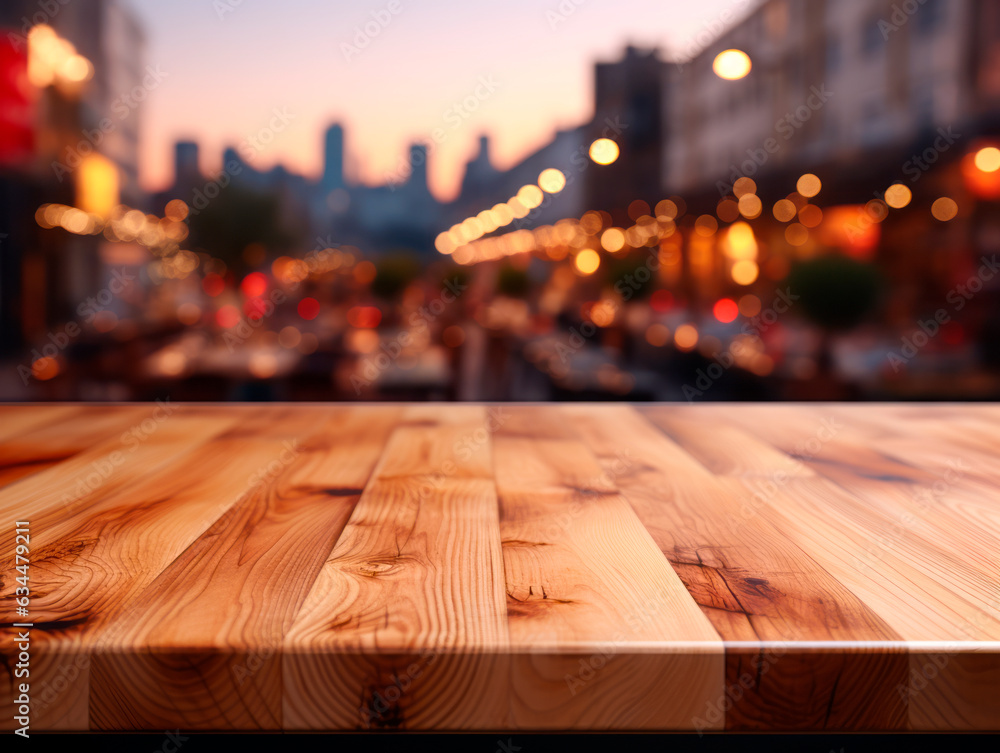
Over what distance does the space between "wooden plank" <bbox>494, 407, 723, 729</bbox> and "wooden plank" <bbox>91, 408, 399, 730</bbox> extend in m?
0.14

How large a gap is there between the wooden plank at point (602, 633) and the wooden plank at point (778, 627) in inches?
0.6

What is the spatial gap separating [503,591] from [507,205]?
20.7 ft

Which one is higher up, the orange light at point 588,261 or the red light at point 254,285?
the orange light at point 588,261

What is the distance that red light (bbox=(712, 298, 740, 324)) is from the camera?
10.1 m

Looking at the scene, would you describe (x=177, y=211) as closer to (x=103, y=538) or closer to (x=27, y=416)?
(x=27, y=416)

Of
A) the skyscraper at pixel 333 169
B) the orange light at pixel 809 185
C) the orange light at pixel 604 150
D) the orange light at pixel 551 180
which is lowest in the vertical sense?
the orange light at pixel 604 150

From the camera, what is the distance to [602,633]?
18.8 inches

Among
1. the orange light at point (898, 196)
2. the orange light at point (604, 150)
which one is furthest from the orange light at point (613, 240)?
the orange light at point (604, 150)

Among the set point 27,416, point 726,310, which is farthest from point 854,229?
point 27,416

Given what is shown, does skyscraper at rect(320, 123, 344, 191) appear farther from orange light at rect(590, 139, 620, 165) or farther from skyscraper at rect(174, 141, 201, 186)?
orange light at rect(590, 139, 620, 165)

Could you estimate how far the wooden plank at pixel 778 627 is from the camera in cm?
47

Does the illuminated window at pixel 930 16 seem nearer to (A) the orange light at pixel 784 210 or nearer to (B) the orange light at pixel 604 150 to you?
(A) the orange light at pixel 784 210

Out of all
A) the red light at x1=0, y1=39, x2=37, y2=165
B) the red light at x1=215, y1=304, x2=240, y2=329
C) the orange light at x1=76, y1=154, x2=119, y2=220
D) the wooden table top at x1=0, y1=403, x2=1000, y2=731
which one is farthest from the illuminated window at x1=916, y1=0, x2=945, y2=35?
the wooden table top at x1=0, y1=403, x2=1000, y2=731

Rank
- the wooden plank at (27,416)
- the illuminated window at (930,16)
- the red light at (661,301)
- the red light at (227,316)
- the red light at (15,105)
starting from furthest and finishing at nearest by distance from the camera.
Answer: the red light at (661,301)
the illuminated window at (930,16)
the red light at (227,316)
the red light at (15,105)
the wooden plank at (27,416)
